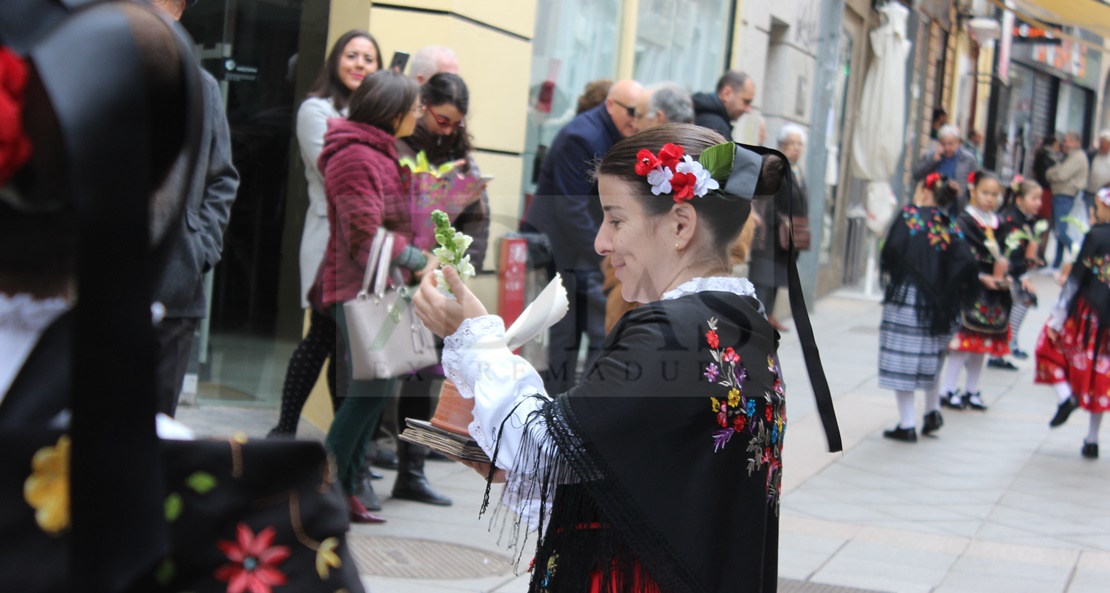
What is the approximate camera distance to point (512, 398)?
2590 mm

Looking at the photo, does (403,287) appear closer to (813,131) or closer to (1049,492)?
(1049,492)

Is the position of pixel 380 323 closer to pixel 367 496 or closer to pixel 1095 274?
pixel 367 496

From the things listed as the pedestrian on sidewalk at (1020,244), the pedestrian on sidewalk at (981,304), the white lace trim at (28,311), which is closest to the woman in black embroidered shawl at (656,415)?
the white lace trim at (28,311)

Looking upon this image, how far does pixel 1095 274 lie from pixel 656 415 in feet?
24.2

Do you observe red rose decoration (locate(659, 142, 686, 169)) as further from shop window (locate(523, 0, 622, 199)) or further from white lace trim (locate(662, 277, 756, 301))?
shop window (locate(523, 0, 622, 199))

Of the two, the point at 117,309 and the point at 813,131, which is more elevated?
the point at 813,131

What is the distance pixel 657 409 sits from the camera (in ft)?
8.07

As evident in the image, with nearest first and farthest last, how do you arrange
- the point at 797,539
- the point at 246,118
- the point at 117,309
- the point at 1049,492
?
the point at 117,309, the point at 797,539, the point at 246,118, the point at 1049,492

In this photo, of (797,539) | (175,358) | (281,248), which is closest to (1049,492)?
(797,539)

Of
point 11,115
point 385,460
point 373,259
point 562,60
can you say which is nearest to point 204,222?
point 373,259

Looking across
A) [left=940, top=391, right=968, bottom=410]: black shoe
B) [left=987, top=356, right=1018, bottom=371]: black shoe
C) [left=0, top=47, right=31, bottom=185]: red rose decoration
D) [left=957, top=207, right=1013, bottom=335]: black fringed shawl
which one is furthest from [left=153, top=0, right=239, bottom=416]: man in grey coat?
[left=987, top=356, right=1018, bottom=371]: black shoe

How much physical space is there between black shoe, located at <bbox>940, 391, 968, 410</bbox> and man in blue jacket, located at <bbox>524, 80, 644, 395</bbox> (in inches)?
167

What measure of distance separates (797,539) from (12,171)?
17.6 feet

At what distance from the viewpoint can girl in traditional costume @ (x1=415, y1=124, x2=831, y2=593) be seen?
247 centimetres
